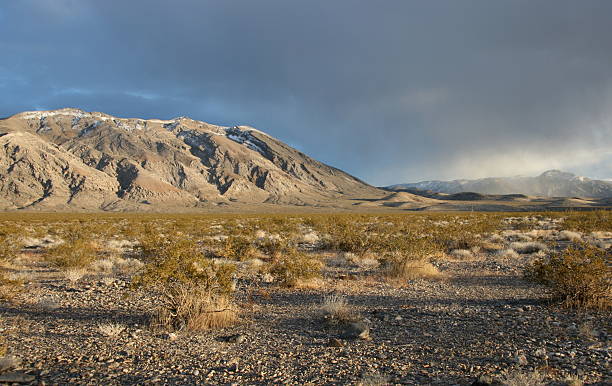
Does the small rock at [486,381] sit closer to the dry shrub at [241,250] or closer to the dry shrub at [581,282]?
the dry shrub at [581,282]

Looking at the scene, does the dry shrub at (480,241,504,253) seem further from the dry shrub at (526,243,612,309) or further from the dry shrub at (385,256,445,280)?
the dry shrub at (526,243,612,309)

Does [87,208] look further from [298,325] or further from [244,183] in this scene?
[298,325]

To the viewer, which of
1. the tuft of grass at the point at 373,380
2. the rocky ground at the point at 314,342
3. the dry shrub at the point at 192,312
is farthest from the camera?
the dry shrub at the point at 192,312

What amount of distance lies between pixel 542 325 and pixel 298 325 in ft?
15.3

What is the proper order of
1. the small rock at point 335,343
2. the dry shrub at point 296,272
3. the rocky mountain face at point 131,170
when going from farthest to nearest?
the rocky mountain face at point 131,170 → the dry shrub at point 296,272 → the small rock at point 335,343

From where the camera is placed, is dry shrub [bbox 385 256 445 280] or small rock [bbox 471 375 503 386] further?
dry shrub [bbox 385 256 445 280]

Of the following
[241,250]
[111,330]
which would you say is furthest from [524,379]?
[241,250]

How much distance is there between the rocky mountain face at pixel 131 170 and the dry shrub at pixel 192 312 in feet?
380

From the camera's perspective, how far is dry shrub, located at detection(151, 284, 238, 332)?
23.2 feet

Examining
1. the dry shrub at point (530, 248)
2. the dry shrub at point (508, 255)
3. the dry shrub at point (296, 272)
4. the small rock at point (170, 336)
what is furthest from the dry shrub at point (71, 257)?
the dry shrub at point (530, 248)

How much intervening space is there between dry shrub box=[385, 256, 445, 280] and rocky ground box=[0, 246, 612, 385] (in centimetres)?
203

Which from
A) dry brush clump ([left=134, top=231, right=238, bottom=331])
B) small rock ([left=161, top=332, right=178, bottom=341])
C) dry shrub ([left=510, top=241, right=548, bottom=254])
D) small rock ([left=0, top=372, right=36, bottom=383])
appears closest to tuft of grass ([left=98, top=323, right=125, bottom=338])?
dry brush clump ([left=134, top=231, right=238, bottom=331])

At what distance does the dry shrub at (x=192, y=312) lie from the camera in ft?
23.2

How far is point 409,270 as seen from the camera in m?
12.0
